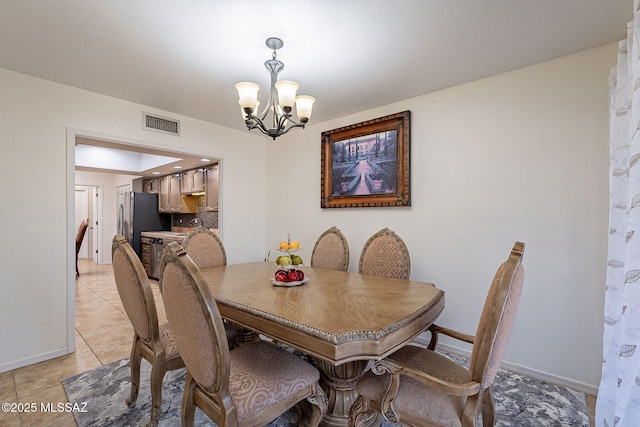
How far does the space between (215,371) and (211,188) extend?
4170mm

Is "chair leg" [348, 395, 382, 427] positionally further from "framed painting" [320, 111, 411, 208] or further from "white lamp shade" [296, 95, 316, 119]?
"framed painting" [320, 111, 411, 208]

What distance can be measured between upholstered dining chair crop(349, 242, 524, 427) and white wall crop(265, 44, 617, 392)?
4.39 feet

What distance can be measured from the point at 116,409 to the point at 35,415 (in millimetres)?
484

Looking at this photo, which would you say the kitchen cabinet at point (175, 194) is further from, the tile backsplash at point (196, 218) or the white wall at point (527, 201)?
the white wall at point (527, 201)

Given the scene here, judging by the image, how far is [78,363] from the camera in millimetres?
2506

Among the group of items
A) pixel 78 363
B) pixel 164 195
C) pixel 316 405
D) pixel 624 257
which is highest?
pixel 164 195

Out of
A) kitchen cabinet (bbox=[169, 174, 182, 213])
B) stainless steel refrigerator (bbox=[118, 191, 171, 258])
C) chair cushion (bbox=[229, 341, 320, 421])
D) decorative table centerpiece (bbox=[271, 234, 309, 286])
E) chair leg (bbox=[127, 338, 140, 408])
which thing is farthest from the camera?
stainless steel refrigerator (bbox=[118, 191, 171, 258])

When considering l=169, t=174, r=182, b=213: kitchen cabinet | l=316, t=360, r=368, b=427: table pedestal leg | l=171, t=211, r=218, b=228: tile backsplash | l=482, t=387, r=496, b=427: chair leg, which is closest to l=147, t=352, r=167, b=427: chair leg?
l=316, t=360, r=368, b=427: table pedestal leg

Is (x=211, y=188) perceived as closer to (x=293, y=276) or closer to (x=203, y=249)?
(x=203, y=249)

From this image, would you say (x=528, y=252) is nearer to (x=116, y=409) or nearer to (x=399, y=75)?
(x=399, y=75)

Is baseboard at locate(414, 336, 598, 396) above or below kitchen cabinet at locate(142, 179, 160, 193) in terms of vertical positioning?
below

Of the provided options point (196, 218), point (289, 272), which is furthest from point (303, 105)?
point (196, 218)

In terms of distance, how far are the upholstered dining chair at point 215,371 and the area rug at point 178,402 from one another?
1.83ft

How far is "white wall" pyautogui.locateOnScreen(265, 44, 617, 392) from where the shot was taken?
6.93ft
